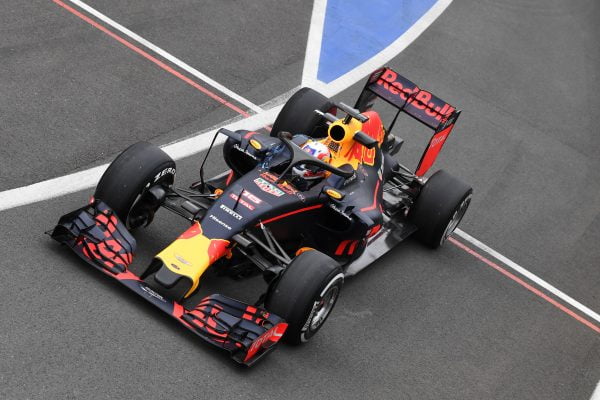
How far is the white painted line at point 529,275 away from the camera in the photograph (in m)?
12.2

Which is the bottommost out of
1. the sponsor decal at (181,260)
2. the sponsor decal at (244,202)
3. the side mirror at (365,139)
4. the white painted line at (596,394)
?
the white painted line at (596,394)

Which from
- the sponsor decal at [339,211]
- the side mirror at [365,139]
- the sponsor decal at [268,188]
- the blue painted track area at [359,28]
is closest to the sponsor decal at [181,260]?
the sponsor decal at [268,188]

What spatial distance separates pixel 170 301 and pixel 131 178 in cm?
141

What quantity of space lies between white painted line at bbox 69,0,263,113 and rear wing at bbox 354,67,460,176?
2.09 metres

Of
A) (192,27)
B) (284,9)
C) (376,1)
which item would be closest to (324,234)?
(192,27)

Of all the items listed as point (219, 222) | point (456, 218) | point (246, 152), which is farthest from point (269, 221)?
point (456, 218)

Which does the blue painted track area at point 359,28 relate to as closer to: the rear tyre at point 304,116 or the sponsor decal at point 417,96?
the sponsor decal at point 417,96

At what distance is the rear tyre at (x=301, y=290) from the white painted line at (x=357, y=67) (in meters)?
6.25

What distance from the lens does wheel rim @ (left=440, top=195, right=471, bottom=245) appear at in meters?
12.0

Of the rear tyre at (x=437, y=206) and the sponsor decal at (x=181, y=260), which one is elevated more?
the rear tyre at (x=437, y=206)

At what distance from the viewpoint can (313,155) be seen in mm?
10469

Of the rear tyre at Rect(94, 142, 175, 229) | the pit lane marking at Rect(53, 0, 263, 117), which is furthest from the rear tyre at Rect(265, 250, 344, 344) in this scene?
the pit lane marking at Rect(53, 0, 263, 117)

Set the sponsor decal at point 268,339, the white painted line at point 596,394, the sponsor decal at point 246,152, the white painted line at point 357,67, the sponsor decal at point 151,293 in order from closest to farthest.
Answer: the sponsor decal at point 268,339, the sponsor decal at point 151,293, the sponsor decal at point 246,152, the white painted line at point 596,394, the white painted line at point 357,67

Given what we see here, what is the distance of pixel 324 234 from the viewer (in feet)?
34.5
